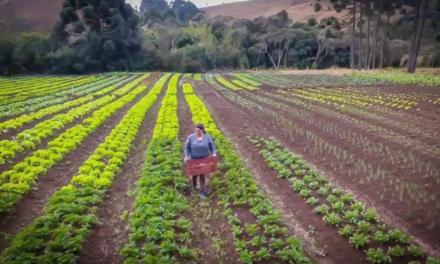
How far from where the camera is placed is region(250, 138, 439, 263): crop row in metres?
7.44

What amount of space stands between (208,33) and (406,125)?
7468cm

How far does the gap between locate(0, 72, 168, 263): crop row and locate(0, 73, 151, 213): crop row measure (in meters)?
0.85

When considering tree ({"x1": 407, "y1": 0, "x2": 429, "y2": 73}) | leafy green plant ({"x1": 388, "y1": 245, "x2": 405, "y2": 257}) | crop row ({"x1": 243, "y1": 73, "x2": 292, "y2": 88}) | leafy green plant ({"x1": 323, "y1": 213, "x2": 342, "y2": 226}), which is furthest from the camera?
tree ({"x1": 407, "y1": 0, "x2": 429, "y2": 73})

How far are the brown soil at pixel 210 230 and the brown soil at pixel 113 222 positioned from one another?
146 cm

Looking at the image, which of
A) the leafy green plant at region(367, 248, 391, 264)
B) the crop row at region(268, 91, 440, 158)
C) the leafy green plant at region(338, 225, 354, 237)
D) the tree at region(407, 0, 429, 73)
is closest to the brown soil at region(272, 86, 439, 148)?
the crop row at region(268, 91, 440, 158)

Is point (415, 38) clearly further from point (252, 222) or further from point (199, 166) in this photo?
point (252, 222)

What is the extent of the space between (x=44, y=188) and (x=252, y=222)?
542cm

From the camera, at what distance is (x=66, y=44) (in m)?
68.9

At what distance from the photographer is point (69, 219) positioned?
8602 mm

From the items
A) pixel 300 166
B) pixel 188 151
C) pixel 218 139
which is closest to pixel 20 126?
pixel 218 139

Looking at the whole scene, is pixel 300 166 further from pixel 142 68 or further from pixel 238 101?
pixel 142 68

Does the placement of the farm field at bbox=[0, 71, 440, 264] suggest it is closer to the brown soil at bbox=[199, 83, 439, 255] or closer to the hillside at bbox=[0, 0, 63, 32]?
the brown soil at bbox=[199, 83, 439, 255]

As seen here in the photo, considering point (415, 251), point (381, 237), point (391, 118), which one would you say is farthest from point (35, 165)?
point (391, 118)

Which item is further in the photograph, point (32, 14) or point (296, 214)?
point (32, 14)
